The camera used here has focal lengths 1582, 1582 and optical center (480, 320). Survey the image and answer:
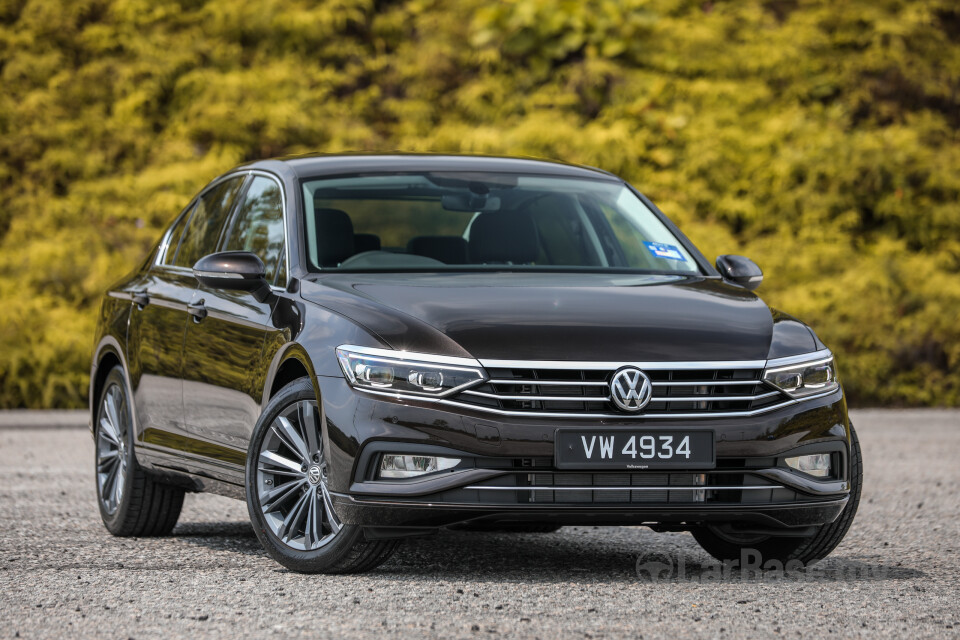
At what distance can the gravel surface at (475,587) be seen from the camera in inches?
192

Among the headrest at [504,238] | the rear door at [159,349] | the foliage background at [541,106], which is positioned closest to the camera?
the headrest at [504,238]

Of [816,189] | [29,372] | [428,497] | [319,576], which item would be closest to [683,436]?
[428,497]

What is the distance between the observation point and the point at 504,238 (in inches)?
272

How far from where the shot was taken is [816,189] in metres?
20.4

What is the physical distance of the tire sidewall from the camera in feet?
18.6

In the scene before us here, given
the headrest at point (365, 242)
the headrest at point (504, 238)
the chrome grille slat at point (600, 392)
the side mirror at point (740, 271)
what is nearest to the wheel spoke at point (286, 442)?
the chrome grille slat at point (600, 392)

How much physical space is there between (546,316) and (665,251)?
1545 mm

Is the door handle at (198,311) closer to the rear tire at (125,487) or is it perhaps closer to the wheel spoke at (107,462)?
the rear tire at (125,487)

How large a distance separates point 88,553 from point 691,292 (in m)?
2.83

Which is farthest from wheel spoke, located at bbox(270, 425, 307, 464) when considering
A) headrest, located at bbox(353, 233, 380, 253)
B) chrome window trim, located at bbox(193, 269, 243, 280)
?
headrest, located at bbox(353, 233, 380, 253)

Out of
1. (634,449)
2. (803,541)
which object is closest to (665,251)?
(803,541)

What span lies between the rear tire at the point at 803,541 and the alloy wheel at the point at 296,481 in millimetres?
1520

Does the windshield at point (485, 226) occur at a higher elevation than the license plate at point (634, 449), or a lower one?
higher

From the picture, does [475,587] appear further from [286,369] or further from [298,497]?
[286,369]
